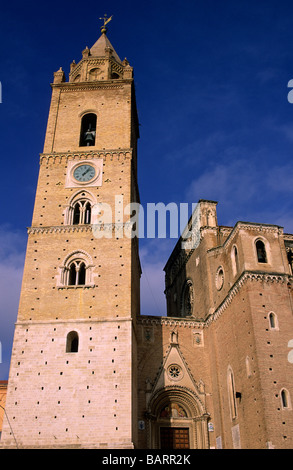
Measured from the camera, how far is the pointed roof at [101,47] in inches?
1335

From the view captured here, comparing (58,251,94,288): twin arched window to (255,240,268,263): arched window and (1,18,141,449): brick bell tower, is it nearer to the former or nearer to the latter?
(1,18,141,449): brick bell tower

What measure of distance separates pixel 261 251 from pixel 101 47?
2060cm

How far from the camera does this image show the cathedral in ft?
64.5

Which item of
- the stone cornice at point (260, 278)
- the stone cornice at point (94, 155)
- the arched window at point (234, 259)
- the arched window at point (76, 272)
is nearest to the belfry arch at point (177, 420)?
the stone cornice at point (260, 278)

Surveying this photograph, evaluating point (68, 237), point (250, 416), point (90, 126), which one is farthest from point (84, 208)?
point (250, 416)

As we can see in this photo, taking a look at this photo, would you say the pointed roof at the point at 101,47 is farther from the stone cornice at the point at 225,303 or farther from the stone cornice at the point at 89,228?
the stone cornice at the point at 225,303

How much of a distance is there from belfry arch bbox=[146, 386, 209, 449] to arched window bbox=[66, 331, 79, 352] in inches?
189

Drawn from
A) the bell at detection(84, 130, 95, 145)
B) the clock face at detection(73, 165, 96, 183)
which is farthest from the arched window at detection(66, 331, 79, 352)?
the bell at detection(84, 130, 95, 145)

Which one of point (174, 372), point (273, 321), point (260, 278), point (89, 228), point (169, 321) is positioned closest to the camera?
point (273, 321)

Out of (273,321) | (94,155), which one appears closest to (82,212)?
(94,155)

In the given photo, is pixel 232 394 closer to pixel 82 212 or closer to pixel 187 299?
pixel 187 299

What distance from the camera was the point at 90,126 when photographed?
99.0 ft

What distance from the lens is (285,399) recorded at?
62.7ft

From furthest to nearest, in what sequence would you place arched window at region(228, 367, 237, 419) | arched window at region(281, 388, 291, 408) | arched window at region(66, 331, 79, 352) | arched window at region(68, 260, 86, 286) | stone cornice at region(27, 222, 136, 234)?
stone cornice at region(27, 222, 136, 234) < arched window at region(68, 260, 86, 286) < arched window at region(66, 331, 79, 352) < arched window at region(228, 367, 237, 419) < arched window at region(281, 388, 291, 408)
